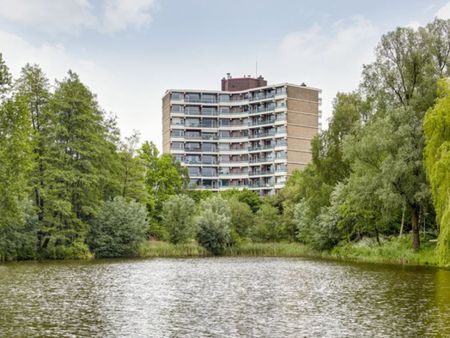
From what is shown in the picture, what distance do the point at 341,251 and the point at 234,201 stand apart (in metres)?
30.8

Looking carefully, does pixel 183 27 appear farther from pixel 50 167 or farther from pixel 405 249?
pixel 405 249

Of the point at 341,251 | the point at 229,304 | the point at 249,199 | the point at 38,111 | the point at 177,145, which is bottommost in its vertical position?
the point at 229,304

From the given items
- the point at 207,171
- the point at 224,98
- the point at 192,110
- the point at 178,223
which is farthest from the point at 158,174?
the point at 224,98

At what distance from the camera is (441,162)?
3669 cm

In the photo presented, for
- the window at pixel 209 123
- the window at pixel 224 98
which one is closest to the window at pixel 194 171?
the window at pixel 209 123

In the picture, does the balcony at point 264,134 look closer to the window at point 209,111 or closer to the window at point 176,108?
the window at point 209,111

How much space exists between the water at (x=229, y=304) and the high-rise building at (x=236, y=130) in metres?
91.3

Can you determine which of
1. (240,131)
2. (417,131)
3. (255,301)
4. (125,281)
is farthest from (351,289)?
(240,131)

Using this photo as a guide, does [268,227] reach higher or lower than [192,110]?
lower

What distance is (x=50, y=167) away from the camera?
210 feet

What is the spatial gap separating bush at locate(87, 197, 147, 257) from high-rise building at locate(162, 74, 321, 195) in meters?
63.9

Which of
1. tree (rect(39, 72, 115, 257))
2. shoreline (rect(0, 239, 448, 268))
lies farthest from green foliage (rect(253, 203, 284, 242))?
tree (rect(39, 72, 115, 257))

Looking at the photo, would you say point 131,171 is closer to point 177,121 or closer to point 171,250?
point 171,250

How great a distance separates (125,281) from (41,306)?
39.6 ft
